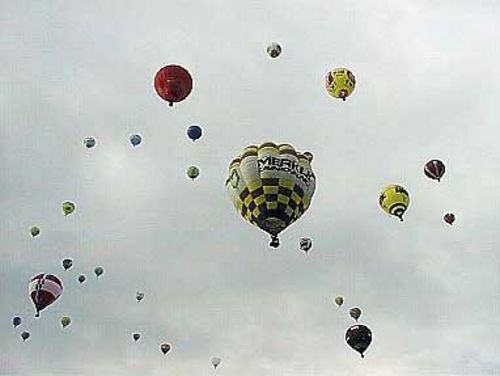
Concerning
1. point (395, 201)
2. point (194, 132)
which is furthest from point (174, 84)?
point (395, 201)

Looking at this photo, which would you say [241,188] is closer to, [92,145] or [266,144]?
[266,144]

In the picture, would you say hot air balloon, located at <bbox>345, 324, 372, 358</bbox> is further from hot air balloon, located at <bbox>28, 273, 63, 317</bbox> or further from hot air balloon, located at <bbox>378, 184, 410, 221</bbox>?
hot air balloon, located at <bbox>28, 273, 63, 317</bbox>

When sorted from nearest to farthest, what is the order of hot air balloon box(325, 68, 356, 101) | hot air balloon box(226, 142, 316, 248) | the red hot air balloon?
hot air balloon box(226, 142, 316, 248) → the red hot air balloon → hot air balloon box(325, 68, 356, 101)

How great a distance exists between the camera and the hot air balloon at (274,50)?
111ft

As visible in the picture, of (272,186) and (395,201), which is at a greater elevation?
(395,201)

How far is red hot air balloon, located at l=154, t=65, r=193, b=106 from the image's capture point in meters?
31.4

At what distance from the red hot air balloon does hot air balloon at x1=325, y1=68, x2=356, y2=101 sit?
227 inches

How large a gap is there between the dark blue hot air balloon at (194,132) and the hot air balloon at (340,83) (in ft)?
16.1

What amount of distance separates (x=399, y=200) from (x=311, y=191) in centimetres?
756

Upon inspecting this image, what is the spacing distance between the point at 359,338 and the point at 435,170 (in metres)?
7.07

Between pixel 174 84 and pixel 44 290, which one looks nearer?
pixel 174 84

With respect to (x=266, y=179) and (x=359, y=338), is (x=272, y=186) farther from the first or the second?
(x=359, y=338)

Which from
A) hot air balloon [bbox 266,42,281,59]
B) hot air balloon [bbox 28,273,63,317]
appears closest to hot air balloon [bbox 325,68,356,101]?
hot air balloon [bbox 266,42,281,59]

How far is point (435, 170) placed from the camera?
122 feet
